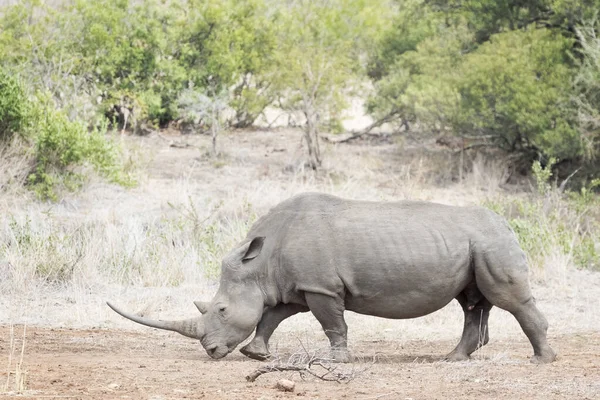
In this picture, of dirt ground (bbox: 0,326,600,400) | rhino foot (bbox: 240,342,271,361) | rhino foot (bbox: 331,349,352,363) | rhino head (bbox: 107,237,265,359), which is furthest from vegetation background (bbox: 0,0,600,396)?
rhino head (bbox: 107,237,265,359)

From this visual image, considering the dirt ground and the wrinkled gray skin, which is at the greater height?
the wrinkled gray skin

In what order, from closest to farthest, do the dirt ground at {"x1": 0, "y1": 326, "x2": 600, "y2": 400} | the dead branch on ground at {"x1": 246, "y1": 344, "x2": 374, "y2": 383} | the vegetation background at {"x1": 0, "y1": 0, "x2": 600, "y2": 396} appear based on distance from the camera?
the dirt ground at {"x1": 0, "y1": 326, "x2": 600, "y2": 400} < the dead branch on ground at {"x1": 246, "y1": 344, "x2": 374, "y2": 383} < the vegetation background at {"x1": 0, "y1": 0, "x2": 600, "y2": 396}

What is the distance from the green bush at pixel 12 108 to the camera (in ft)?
56.2

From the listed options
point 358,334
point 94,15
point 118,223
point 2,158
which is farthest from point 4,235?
point 94,15

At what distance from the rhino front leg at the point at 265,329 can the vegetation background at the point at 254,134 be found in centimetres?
176

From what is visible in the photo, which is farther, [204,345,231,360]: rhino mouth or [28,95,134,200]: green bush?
[28,95,134,200]: green bush

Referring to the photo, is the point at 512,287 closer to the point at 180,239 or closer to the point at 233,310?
the point at 233,310

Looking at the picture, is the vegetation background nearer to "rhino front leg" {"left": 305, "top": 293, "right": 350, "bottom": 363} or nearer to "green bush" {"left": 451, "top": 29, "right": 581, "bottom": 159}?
"green bush" {"left": 451, "top": 29, "right": 581, "bottom": 159}

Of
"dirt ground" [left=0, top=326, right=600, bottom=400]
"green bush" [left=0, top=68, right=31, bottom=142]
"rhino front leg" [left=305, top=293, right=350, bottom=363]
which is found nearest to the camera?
"dirt ground" [left=0, top=326, right=600, bottom=400]

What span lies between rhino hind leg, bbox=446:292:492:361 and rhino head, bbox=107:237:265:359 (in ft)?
5.58

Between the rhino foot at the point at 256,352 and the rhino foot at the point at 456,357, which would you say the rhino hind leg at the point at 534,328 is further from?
the rhino foot at the point at 256,352

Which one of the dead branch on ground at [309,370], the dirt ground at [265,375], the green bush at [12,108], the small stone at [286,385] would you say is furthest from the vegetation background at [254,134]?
the small stone at [286,385]

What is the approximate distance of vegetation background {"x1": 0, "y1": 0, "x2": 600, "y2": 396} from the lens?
1263 cm

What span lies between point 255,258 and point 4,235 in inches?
241
